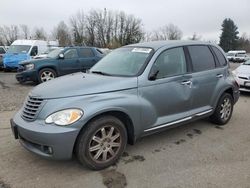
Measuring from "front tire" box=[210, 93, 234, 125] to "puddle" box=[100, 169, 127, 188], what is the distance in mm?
2780

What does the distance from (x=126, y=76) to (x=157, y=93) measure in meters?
0.54

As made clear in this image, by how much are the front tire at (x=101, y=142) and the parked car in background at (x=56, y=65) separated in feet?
25.5

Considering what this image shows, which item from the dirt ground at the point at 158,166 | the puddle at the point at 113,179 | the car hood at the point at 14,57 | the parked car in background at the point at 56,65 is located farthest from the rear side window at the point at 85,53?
the puddle at the point at 113,179

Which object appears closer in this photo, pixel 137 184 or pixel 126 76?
pixel 137 184

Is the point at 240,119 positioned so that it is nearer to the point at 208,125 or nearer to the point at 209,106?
the point at 208,125

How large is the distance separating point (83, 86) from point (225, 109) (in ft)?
10.9

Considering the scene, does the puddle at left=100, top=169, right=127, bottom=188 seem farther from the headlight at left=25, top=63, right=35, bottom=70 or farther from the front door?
the headlight at left=25, top=63, right=35, bottom=70

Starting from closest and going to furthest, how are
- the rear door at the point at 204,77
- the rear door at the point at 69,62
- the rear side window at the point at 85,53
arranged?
1. the rear door at the point at 204,77
2. the rear door at the point at 69,62
3. the rear side window at the point at 85,53

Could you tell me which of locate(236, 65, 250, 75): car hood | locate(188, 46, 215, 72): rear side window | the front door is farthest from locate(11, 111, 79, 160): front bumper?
locate(236, 65, 250, 75): car hood

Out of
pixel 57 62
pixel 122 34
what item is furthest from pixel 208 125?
pixel 122 34

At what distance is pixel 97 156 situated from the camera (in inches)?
144

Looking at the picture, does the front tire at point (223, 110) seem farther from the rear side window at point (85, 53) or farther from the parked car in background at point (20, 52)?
the parked car in background at point (20, 52)

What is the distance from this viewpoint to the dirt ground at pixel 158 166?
→ 3.40 m

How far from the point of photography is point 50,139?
10.8 feet
